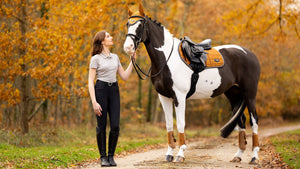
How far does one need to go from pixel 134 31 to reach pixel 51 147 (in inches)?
199

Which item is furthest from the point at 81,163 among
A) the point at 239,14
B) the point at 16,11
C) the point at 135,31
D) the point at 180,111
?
the point at 239,14

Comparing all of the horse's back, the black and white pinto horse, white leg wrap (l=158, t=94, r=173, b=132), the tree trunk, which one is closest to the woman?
the black and white pinto horse

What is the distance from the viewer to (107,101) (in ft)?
19.1

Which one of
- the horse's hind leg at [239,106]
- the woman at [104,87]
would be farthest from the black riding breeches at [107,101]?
the horse's hind leg at [239,106]

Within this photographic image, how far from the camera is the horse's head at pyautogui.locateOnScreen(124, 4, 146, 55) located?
567cm

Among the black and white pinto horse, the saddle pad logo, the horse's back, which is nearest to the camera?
the black and white pinto horse

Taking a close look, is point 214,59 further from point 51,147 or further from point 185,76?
point 51,147

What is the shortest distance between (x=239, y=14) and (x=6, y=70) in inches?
313

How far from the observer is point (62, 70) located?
978 cm

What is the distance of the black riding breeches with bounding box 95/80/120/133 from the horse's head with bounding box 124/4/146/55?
2.30 feet

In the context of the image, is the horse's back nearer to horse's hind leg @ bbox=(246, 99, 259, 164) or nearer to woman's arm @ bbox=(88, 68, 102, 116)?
horse's hind leg @ bbox=(246, 99, 259, 164)

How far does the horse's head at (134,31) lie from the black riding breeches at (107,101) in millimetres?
700

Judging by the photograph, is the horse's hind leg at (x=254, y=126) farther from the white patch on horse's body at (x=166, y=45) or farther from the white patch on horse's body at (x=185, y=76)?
the white patch on horse's body at (x=166, y=45)

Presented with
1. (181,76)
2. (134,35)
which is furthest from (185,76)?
(134,35)
